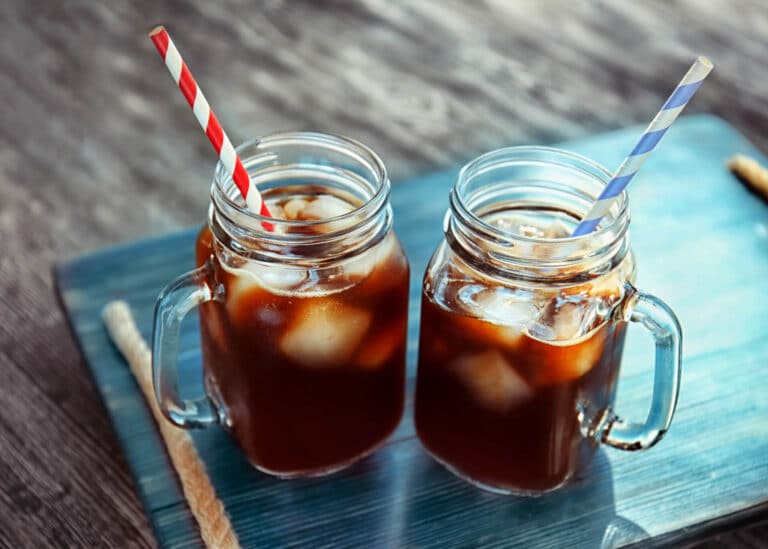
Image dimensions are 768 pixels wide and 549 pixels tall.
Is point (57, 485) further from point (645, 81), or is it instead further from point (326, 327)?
point (645, 81)

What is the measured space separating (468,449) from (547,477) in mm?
64

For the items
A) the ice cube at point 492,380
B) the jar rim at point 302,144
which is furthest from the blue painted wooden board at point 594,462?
the jar rim at point 302,144

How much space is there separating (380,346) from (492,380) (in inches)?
3.6

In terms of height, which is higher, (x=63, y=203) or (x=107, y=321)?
(x=107, y=321)

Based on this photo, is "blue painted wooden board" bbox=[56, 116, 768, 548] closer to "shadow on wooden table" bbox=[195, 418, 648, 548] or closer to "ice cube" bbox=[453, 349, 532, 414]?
"shadow on wooden table" bbox=[195, 418, 648, 548]

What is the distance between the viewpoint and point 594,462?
83 centimetres

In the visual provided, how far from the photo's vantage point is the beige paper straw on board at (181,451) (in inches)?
30.7

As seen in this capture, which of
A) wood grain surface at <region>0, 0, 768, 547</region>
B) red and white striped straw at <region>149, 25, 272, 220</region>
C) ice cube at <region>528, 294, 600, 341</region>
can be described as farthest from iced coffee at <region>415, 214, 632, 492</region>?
wood grain surface at <region>0, 0, 768, 547</region>

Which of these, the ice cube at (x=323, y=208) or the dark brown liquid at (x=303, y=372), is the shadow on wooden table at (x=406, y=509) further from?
the ice cube at (x=323, y=208)

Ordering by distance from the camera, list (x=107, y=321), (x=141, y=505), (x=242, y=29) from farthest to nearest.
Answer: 1. (x=242, y=29)
2. (x=107, y=321)
3. (x=141, y=505)

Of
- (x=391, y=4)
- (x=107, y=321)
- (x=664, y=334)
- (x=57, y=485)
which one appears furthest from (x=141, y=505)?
(x=391, y=4)

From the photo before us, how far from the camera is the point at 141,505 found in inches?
33.7

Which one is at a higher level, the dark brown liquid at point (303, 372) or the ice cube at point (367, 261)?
the ice cube at point (367, 261)

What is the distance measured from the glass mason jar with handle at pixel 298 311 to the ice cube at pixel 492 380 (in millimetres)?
69
